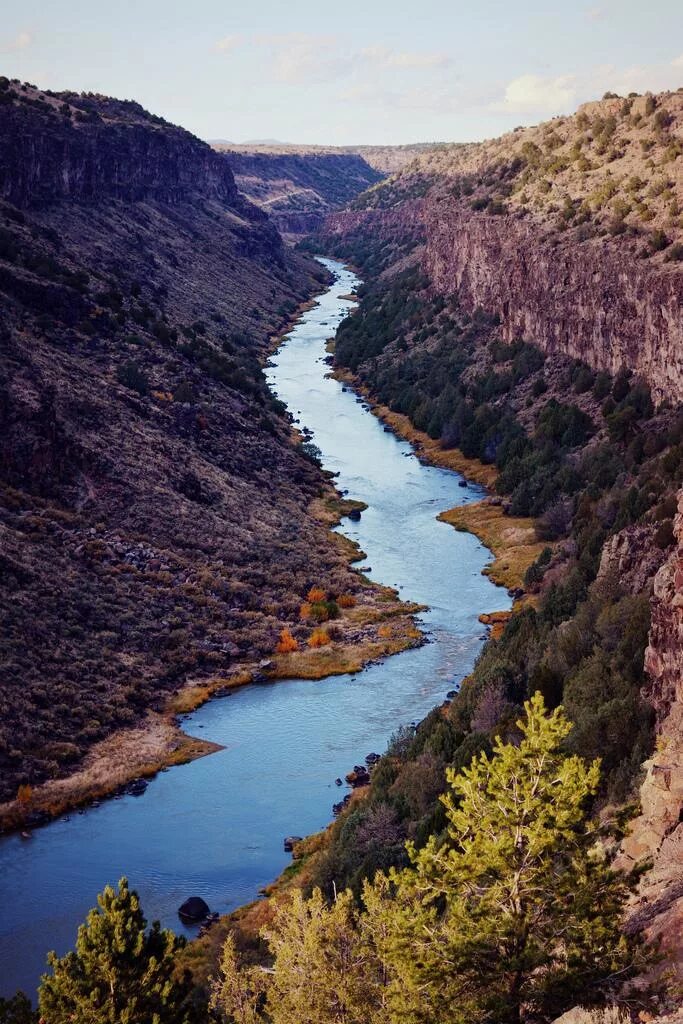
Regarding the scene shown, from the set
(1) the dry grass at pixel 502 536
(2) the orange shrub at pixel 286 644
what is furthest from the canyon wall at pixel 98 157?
(2) the orange shrub at pixel 286 644

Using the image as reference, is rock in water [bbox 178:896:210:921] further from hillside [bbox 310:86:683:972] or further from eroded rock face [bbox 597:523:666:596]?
eroded rock face [bbox 597:523:666:596]

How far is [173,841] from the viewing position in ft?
137

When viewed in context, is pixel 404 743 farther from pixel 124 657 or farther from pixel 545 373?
pixel 545 373

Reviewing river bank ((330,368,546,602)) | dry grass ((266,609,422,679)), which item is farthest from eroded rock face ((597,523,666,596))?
river bank ((330,368,546,602))

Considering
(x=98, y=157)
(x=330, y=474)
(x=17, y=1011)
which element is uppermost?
(x=98, y=157)

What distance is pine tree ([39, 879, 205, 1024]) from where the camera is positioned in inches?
847

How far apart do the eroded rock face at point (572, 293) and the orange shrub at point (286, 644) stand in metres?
28.9

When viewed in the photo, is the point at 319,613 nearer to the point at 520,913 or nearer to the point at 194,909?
the point at 194,909

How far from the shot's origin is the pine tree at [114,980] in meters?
21.5

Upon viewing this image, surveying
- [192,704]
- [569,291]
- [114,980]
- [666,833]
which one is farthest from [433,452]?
[666,833]

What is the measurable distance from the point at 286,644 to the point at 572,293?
137 ft

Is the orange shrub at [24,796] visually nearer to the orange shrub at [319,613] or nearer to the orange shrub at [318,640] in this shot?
the orange shrub at [318,640]

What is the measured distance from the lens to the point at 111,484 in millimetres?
66125

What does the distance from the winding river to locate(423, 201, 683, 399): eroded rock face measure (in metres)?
17.4
